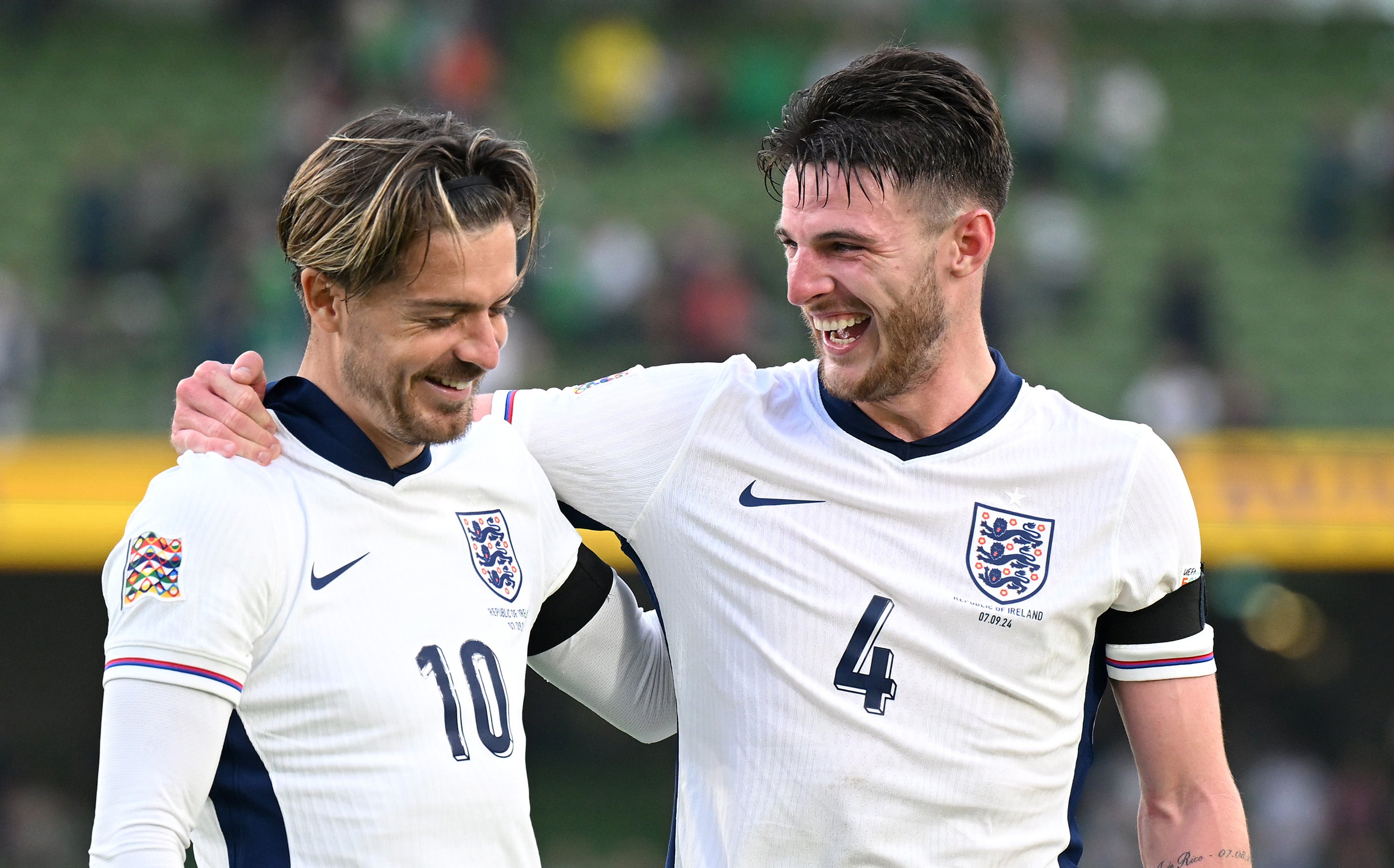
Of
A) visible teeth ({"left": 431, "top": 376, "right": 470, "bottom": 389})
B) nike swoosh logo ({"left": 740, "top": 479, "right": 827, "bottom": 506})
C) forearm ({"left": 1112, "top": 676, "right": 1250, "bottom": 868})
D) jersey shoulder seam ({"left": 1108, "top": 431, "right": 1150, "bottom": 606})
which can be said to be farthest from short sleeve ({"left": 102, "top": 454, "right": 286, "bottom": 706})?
Answer: forearm ({"left": 1112, "top": 676, "right": 1250, "bottom": 868})

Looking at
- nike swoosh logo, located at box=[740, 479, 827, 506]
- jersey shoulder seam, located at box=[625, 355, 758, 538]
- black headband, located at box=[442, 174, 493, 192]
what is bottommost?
nike swoosh logo, located at box=[740, 479, 827, 506]

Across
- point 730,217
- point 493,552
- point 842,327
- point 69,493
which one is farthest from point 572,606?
point 730,217

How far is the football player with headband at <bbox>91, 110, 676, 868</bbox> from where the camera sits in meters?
2.30

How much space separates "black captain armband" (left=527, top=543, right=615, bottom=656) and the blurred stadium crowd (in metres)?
6.70

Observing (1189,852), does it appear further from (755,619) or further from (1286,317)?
(1286,317)

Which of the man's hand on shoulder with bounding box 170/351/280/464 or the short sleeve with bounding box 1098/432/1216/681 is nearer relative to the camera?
the man's hand on shoulder with bounding box 170/351/280/464

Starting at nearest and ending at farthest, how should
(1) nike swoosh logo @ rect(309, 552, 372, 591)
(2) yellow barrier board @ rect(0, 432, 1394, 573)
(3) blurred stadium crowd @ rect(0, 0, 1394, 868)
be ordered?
(1) nike swoosh logo @ rect(309, 552, 372, 591) → (2) yellow barrier board @ rect(0, 432, 1394, 573) → (3) blurred stadium crowd @ rect(0, 0, 1394, 868)

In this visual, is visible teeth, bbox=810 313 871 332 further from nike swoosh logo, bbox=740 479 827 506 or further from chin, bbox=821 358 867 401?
nike swoosh logo, bbox=740 479 827 506

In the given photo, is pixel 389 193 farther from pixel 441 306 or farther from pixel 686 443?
pixel 686 443

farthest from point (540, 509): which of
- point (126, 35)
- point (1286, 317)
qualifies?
point (126, 35)

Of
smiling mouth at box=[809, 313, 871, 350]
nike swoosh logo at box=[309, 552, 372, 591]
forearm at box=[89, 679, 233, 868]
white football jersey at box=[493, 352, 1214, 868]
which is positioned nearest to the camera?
forearm at box=[89, 679, 233, 868]

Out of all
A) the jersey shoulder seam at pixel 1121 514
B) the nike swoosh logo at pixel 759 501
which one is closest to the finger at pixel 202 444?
the nike swoosh logo at pixel 759 501

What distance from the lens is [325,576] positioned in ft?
8.20

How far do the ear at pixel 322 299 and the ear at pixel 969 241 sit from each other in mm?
1118
